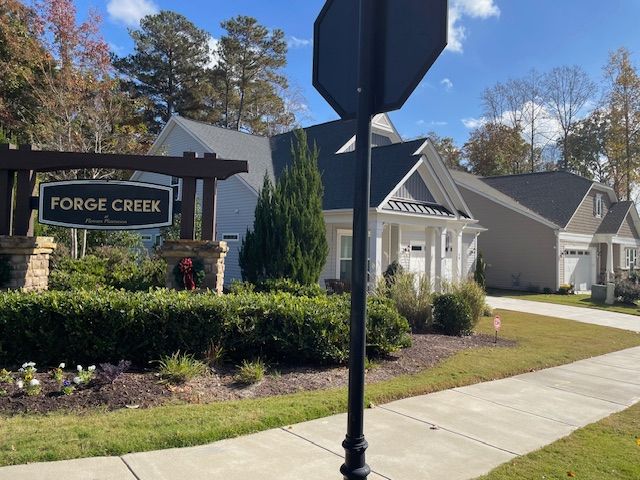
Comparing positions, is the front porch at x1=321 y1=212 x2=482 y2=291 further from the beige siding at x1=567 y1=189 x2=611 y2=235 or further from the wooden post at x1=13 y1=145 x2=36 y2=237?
the beige siding at x1=567 y1=189 x2=611 y2=235

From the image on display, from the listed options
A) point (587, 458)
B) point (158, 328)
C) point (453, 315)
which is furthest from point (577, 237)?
point (158, 328)

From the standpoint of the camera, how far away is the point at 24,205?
362 inches

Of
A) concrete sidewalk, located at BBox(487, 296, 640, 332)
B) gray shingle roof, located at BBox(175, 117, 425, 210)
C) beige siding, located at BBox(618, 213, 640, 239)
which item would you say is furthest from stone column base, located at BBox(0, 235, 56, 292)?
beige siding, located at BBox(618, 213, 640, 239)

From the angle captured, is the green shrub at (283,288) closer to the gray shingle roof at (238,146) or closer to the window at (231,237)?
the window at (231,237)

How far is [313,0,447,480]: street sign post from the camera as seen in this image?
94.5 inches

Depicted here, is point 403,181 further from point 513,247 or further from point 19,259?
point 513,247

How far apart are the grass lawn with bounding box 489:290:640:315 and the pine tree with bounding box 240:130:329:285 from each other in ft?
42.0

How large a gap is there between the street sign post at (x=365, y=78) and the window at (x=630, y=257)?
33.1m

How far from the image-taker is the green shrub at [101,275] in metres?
10.5

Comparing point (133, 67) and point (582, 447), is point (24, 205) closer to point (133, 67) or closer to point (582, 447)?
point (582, 447)

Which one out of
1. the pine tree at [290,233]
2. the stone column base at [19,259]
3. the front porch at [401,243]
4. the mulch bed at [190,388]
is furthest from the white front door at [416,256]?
the stone column base at [19,259]

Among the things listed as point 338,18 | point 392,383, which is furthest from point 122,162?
point 338,18

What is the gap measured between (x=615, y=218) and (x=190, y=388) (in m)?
29.5

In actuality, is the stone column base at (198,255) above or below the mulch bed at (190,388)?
above
